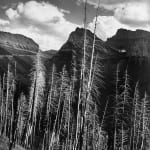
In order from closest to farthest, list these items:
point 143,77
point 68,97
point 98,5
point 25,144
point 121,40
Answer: point 98,5 → point 68,97 → point 25,144 → point 143,77 → point 121,40

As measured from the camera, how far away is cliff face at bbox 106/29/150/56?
6905 inches

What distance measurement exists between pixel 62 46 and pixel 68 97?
15111 centimetres

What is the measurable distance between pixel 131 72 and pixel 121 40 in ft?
186

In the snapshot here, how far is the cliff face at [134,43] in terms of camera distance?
175375 millimetres

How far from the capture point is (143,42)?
18288 cm

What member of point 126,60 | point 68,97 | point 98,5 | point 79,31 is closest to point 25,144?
point 68,97

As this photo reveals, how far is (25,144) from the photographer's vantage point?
4050 centimetres

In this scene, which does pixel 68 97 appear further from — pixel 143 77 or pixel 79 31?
pixel 79 31

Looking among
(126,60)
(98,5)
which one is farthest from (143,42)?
(98,5)

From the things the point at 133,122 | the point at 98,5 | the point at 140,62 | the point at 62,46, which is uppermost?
the point at 62,46

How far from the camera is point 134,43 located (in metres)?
183

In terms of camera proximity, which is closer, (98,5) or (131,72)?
(98,5)

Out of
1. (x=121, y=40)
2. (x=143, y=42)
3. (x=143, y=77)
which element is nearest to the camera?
(x=143, y=77)

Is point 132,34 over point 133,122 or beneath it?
over
